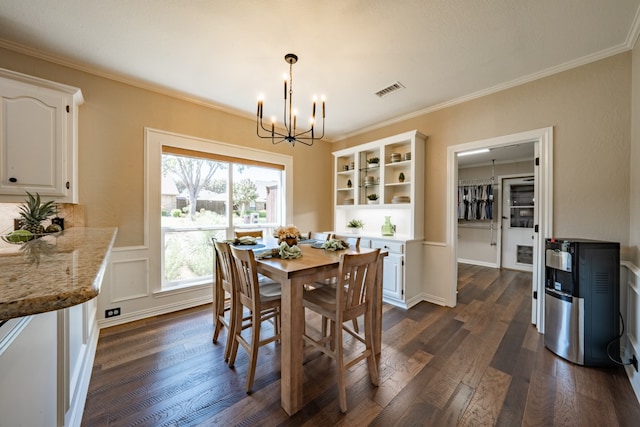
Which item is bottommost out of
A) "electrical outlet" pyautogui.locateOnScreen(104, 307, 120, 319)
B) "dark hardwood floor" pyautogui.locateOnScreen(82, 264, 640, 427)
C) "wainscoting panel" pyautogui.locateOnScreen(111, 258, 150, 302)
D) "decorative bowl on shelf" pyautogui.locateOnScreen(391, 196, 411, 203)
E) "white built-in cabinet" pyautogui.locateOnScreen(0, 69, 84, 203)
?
"dark hardwood floor" pyautogui.locateOnScreen(82, 264, 640, 427)

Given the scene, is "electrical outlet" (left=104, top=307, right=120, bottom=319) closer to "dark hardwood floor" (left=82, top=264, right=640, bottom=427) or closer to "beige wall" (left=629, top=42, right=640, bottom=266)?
"dark hardwood floor" (left=82, top=264, right=640, bottom=427)

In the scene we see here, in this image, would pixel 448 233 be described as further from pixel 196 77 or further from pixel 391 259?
pixel 196 77

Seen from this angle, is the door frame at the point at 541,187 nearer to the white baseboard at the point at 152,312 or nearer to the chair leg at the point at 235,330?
the chair leg at the point at 235,330

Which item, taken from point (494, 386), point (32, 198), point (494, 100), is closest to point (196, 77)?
point (32, 198)

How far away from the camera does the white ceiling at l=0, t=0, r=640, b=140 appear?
5.88ft

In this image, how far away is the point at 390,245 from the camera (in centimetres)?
335

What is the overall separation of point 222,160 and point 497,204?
18.9 ft

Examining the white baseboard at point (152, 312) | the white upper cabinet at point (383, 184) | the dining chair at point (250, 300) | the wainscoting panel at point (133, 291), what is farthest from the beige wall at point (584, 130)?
the wainscoting panel at point (133, 291)

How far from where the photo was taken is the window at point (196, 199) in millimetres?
2969

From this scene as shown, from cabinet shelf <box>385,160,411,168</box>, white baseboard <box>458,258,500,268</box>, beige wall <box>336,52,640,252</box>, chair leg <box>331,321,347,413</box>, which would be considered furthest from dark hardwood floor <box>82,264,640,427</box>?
white baseboard <box>458,258,500,268</box>

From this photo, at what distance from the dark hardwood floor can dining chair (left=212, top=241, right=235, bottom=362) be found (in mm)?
157

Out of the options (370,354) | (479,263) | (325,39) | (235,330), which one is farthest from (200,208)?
(479,263)

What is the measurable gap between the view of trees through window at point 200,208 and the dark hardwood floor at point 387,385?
2.77 feet

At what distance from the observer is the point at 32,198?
1.89m
